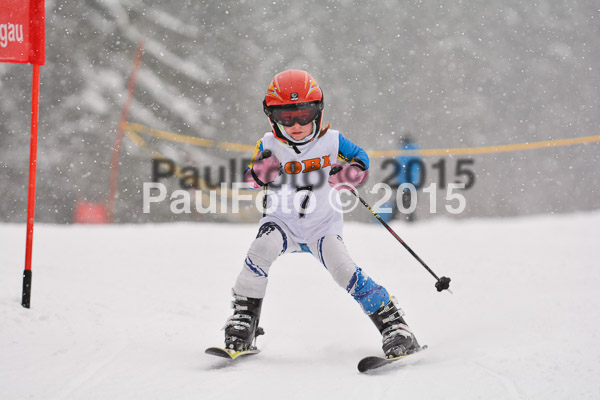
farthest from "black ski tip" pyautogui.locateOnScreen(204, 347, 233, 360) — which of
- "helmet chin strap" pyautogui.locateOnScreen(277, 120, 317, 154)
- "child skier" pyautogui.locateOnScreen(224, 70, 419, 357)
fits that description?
"helmet chin strap" pyautogui.locateOnScreen(277, 120, 317, 154)

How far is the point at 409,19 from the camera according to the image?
1197 cm

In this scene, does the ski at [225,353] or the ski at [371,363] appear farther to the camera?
the ski at [225,353]

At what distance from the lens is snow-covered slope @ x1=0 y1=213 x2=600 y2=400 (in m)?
2.77

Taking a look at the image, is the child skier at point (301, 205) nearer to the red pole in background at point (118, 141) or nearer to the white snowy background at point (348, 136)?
the white snowy background at point (348, 136)

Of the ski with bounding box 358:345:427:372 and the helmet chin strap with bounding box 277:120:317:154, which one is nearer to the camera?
the ski with bounding box 358:345:427:372

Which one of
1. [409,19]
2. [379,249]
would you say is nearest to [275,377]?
[379,249]

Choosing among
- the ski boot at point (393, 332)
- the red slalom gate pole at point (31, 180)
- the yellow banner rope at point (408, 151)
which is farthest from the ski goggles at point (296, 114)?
the yellow banner rope at point (408, 151)

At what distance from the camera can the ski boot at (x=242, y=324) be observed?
342 centimetres

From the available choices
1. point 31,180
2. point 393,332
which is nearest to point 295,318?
point 393,332

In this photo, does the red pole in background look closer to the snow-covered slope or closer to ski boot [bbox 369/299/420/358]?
the snow-covered slope

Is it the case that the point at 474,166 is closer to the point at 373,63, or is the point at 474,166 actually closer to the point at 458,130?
the point at 458,130

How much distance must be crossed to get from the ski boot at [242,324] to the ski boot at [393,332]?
2.42 feet

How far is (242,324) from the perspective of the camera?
3.47 metres

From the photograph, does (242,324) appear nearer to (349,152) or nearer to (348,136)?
(349,152)
